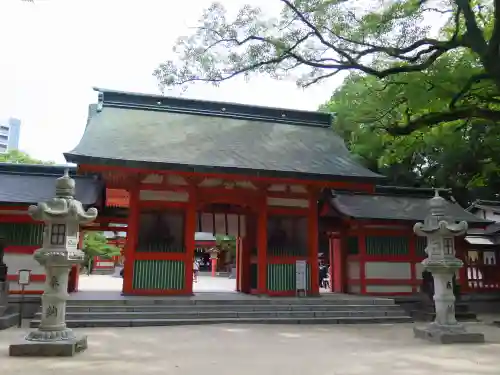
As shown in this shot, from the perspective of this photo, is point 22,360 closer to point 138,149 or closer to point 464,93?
point 138,149

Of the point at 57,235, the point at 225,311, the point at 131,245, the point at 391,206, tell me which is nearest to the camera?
the point at 57,235

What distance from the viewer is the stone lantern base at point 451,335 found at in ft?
31.3

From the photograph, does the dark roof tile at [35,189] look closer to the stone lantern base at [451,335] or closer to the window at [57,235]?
the window at [57,235]

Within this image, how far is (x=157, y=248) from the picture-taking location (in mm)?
13969

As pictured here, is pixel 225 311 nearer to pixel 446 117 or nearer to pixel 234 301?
pixel 234 301

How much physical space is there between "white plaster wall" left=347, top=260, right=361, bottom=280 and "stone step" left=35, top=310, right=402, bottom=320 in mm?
3116

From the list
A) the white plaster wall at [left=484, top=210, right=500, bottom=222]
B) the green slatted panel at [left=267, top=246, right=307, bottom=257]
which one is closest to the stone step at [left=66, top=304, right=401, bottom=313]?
the green slatted panel at [left=267, top=246, right=307, bottom=257]

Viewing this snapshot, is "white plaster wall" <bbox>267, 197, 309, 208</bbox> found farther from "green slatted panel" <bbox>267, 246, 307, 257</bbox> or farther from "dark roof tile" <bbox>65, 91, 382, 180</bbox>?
"green slatted panel" <bbox>267, 246, 307, 257</bbox>

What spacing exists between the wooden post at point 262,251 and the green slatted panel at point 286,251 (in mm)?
296

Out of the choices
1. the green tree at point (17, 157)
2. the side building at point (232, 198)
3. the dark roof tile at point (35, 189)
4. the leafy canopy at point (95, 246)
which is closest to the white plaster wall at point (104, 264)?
the leafy canopy at point (95, 246)

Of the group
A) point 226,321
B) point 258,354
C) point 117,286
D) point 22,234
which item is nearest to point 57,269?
point 258,354

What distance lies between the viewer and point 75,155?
1276cm

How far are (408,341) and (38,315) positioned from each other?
8871 mm

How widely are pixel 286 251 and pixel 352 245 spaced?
3.17 m
